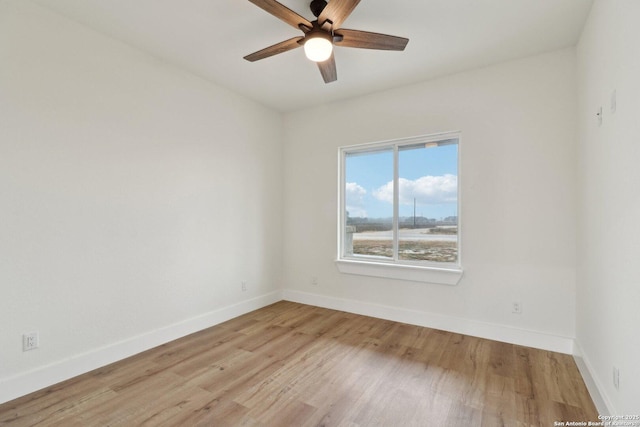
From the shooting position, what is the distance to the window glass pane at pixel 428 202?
3258mm

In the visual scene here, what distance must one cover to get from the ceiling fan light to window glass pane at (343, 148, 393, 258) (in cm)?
184

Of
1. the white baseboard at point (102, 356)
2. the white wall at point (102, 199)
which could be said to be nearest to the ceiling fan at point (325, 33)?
the white wall at point (102, 199)

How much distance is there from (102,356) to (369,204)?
307 centimetres

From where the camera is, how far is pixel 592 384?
2057 millimetres

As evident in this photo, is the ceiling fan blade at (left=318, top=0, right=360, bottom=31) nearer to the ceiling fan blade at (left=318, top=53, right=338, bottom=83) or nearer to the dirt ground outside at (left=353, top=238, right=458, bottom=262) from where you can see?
the ceiling fan blade at (left=318, top=53, right=338, bottom=83)

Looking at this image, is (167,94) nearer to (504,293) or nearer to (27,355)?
(27,355)

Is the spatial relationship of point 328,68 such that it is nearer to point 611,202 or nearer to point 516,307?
point 611,202

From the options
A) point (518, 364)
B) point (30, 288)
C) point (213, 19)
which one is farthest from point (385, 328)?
point (213, 19)

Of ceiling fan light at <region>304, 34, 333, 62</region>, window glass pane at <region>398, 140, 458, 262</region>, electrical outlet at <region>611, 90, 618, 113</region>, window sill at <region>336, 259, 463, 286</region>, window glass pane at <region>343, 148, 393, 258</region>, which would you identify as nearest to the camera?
electrical outlet at <region>611, 90, 618, 113</region>

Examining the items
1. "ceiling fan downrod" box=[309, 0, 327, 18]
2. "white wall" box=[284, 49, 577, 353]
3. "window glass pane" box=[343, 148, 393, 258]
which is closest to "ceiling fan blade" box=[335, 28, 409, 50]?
"ceiling fan downrod" box=[309, 0, 327, 18]

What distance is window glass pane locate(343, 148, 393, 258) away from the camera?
12.1ft

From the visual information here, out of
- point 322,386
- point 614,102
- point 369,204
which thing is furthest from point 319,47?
point 322,386

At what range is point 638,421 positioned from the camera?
4.51 feet

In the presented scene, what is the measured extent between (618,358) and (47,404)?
3.46 meters
